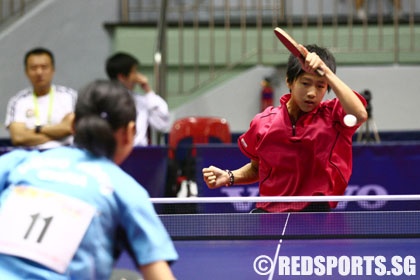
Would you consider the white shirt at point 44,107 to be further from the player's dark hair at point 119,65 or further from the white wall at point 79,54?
the white wall at point 79,54

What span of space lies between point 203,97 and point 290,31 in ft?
3.48

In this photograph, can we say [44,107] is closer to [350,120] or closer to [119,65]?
[119,65]

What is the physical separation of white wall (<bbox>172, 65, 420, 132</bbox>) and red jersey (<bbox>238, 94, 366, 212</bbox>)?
5.01 m

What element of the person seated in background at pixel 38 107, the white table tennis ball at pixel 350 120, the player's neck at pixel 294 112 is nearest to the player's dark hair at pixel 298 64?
the player's neck at pixel 294 112

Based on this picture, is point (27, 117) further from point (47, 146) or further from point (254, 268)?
point (254, 268)

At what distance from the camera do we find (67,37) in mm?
10078

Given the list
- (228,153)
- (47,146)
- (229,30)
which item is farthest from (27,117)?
(229,30)

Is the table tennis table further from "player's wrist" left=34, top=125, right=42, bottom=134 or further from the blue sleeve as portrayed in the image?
"player's wrist" left=34, top=125, right=42, bottom=134

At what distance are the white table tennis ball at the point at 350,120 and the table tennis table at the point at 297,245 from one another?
35 centimetres

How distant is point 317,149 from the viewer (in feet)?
13.2

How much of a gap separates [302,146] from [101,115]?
161 cm

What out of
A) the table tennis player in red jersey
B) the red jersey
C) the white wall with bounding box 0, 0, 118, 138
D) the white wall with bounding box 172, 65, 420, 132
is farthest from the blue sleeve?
the white wall with bounding box 0, 0, 118, 138

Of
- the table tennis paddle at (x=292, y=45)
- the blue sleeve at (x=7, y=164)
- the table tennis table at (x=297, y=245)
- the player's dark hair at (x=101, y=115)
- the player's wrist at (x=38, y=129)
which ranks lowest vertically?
the table tennis table at (x=297, y=245)

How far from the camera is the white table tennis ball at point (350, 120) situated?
3818 mm
